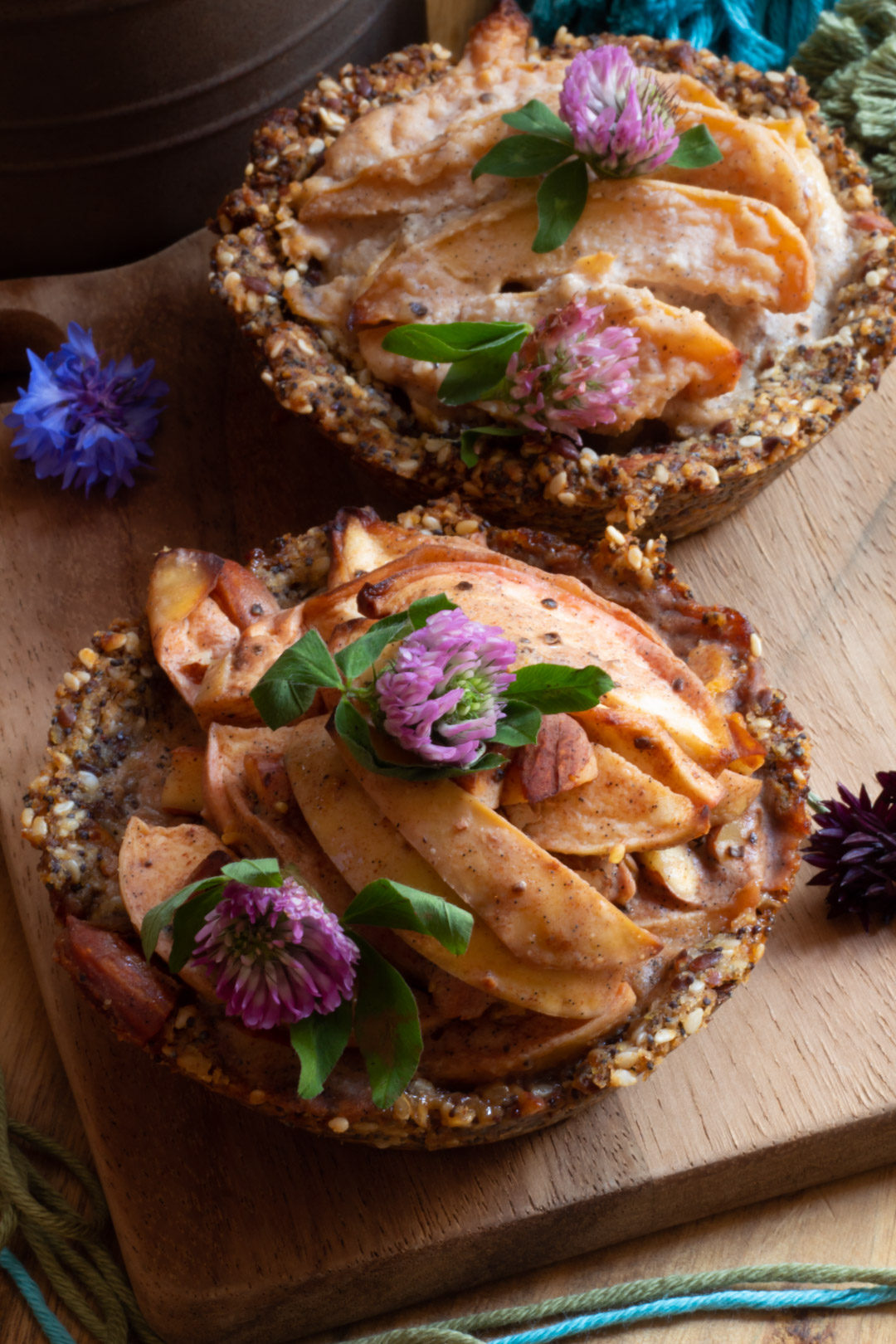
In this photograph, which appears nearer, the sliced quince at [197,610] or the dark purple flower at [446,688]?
the dark purple flower at [446,688]

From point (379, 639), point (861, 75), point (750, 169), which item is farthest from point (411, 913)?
point (861, 75)

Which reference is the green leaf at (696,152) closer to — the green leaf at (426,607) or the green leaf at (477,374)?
the green leaf at (477,374)

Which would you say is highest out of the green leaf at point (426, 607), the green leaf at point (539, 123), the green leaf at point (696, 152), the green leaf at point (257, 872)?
the green leaf at point (539, 123)

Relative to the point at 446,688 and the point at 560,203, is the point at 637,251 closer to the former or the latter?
the point at 560,203

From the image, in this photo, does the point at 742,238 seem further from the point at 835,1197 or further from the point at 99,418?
the point at 835,1197

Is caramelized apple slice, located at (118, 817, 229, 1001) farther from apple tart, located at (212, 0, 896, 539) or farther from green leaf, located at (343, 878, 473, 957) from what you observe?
apple tart, located at (212, 0, 896, 539)

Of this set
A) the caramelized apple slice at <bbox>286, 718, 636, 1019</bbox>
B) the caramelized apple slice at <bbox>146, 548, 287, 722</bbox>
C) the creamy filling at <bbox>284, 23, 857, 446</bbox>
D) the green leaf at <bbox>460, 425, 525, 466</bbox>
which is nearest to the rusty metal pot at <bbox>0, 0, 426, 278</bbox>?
the creamy filling at <bbox>284, 23, 857, 446</bbox>

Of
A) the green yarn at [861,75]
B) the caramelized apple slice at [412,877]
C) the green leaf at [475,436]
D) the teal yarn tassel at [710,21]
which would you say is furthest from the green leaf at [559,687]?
the teal yarn tassel at [710,21]
